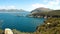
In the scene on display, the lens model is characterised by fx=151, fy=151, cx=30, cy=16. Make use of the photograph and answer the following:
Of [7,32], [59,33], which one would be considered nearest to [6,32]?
[7,32]

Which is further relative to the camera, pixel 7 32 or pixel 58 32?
pixel 58 32

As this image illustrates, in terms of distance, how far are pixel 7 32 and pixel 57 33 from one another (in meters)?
5.35

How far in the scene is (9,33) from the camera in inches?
531

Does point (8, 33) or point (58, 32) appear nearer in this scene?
point (8, 33)

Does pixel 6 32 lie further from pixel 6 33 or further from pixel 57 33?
pixel 57 33

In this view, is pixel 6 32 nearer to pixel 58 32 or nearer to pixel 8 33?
pixel 8 33

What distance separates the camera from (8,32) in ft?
44.1

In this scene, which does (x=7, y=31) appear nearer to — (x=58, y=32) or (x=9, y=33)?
(x=9, y=33)

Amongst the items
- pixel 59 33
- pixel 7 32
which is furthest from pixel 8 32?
pixel 59 33

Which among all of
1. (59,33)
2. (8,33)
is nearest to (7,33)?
(8,33)

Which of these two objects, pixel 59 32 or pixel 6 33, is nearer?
pixel 6 33

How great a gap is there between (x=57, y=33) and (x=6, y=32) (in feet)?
17.8

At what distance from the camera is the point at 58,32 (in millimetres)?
15742

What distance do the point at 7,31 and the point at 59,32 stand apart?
543 cm
